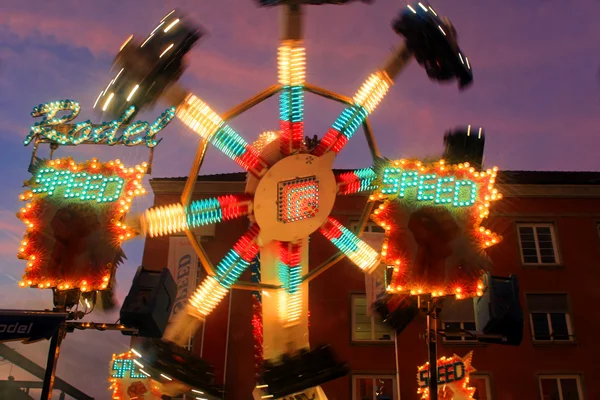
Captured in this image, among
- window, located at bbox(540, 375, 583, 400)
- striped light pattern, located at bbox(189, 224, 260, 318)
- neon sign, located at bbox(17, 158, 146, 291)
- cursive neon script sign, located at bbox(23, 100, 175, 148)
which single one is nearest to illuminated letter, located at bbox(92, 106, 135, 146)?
cursive neon script sign, located at bbox(23, 100, 175, 148)

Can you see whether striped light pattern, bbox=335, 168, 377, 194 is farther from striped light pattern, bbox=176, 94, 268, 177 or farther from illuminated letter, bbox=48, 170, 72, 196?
illuminated letter, bbox=48, 170, 72, 196

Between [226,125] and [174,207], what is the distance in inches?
58.2

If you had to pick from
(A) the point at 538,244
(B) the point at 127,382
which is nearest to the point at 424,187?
(B) the point at 127,382

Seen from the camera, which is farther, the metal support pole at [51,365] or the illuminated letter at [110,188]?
the illuminated letter at [110,188]

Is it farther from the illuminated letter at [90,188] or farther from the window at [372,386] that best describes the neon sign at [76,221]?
the window at [372,386]

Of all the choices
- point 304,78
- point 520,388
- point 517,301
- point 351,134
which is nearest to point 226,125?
point 304,78

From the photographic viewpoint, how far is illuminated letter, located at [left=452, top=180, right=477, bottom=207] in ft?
33.2

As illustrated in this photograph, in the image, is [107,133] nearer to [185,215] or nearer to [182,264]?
[182,264]

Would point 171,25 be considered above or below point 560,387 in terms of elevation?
above

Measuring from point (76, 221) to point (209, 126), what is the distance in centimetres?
292

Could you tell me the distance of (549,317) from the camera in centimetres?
1959

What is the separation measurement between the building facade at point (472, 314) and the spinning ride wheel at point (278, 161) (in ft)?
32.2

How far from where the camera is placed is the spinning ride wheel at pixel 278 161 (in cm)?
838

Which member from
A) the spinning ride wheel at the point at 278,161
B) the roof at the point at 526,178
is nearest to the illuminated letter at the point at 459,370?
the spinning ride wheel at the point at 278,161
